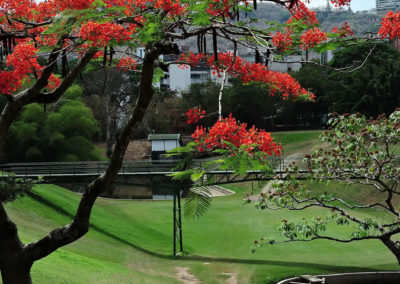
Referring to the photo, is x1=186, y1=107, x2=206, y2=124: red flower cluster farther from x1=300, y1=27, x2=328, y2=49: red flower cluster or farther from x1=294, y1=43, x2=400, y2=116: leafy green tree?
x1=294, y1=43, x2=400, y2=116: leafy green tree

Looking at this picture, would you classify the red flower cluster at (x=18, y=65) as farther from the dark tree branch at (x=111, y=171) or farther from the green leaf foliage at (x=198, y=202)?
the green leaf foliage at (x=198, y=202)

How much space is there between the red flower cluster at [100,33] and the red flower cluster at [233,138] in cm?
259

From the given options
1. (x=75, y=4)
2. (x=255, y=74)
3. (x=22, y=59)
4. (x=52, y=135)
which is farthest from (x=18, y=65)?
(x=52, y=135)

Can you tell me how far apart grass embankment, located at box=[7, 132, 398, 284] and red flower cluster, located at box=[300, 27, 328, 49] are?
953 centimetres

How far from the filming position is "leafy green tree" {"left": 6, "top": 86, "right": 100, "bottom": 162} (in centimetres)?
4647

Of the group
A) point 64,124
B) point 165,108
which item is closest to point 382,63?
point 165,108

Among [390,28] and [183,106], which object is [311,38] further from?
[183,106]

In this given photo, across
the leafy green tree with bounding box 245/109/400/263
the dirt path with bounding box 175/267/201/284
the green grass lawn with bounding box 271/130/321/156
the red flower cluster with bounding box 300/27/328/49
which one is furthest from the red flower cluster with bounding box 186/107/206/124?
the green grass lawn with bounding box 271/130/321/156

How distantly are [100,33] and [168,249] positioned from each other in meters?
21.2

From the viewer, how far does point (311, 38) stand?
31.1 ft

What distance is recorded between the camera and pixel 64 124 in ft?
156

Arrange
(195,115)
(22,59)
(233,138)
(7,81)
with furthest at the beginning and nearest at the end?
1. (22,59)
2. (7,81)
3. (195,115)
4. (233,138)

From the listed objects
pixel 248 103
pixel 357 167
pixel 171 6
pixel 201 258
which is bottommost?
pixel 201 258

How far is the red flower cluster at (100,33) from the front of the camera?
26.1ft
